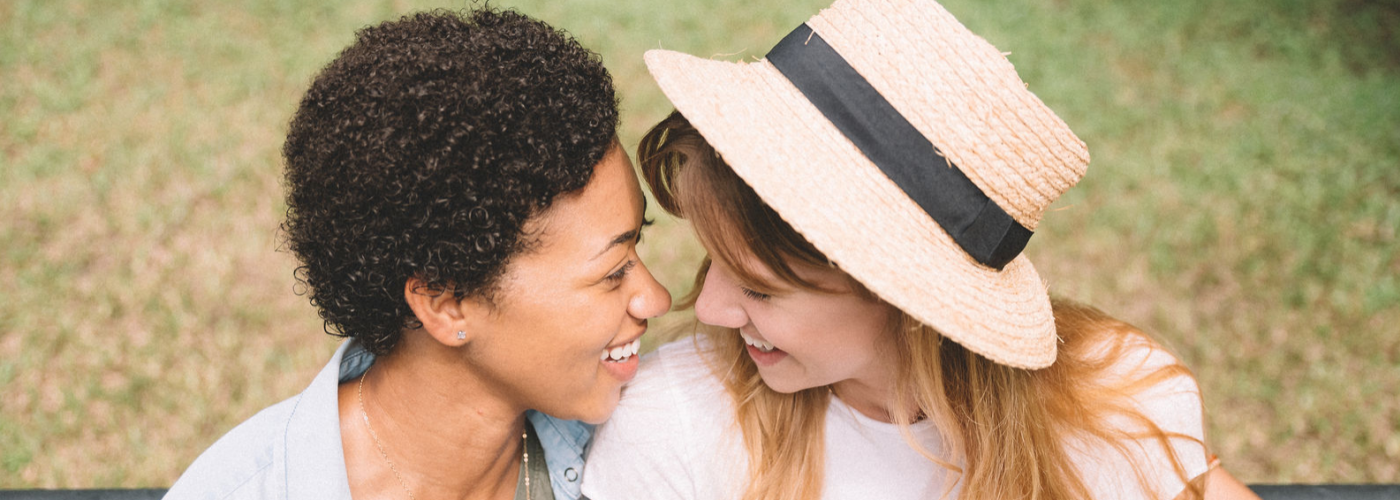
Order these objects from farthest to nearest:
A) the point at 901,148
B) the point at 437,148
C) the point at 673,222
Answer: the point at 673,222 → the point at 437,148 → the point at 901,148

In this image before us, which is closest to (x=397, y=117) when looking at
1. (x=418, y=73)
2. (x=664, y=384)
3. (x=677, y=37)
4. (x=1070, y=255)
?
(x=418, y=73)

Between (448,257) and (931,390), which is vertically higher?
(448,257)

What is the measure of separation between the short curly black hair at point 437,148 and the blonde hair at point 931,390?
11.0 inches

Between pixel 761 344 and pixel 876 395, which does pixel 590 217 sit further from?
pixel 876 395

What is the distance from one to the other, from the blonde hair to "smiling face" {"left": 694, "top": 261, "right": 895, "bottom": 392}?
4 centimetres

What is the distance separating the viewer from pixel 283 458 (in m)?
2.46

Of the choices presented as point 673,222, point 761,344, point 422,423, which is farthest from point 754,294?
point 673,222

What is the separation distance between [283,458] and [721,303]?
117 centimetres

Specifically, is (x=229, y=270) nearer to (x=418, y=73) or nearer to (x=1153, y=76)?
(x=418, y=73)

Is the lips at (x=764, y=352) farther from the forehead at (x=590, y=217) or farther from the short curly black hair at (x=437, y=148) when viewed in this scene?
the short curly black hair at (x=437, y=148)

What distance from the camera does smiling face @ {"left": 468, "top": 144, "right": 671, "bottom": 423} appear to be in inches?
88.4

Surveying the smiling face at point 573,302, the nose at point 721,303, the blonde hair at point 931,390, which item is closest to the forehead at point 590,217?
the smiling face at point 573,302

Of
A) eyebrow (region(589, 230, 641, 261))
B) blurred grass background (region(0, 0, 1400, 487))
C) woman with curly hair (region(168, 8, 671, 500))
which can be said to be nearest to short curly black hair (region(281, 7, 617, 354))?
woman with curly hair (region(168, 8, 671, 500))

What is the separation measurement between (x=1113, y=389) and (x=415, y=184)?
1836 mm
